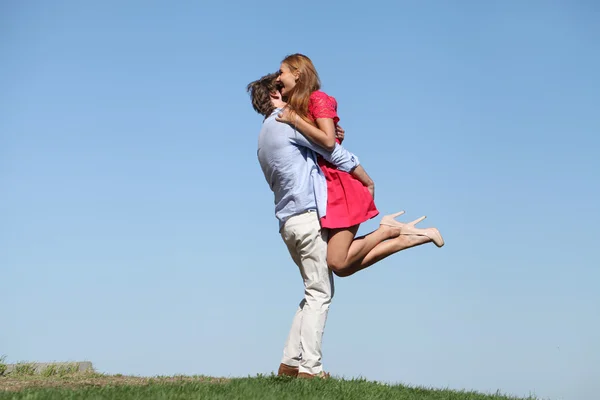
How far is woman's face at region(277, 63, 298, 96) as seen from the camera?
283 inches

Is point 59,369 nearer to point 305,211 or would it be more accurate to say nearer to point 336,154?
point 305,211

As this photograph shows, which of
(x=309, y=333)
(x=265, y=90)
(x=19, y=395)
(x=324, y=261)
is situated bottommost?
(x=19, y=395)

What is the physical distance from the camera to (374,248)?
24.2ft

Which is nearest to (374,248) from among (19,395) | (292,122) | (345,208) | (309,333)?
(345,208)

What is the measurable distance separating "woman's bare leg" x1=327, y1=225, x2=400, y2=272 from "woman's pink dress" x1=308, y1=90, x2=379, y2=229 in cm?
13

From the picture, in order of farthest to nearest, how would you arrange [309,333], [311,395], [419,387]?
[419,387]
[309,333]
[311,395]

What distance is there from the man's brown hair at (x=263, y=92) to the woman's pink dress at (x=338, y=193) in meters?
0.50

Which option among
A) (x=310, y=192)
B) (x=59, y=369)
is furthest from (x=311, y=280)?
(x=59, y=369)

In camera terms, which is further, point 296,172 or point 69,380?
point 69,380

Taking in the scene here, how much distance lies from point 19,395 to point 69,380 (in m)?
2.01

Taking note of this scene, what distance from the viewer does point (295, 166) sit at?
7016 millimetres

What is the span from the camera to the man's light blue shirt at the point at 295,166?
696 centimetres

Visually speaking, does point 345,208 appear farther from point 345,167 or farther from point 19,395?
point 19,395

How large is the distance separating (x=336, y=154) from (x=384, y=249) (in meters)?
1.20
